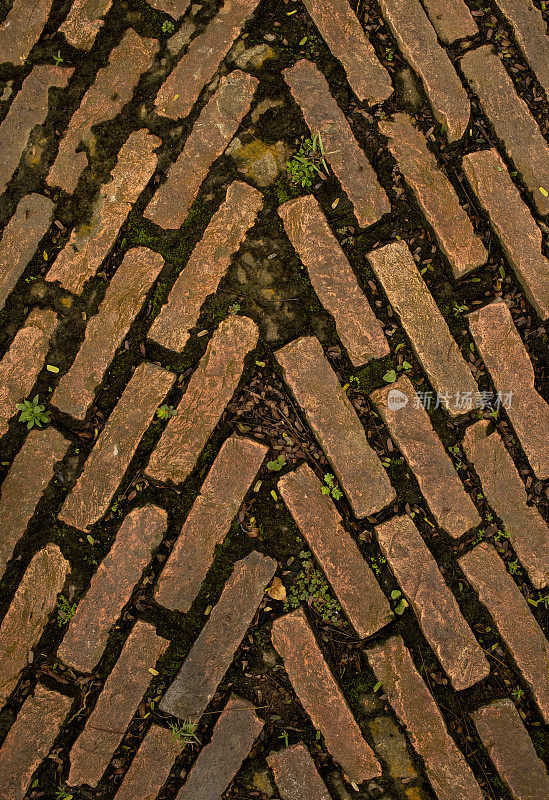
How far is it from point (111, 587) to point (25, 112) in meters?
1.75

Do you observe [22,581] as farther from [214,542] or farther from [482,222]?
[482,222]

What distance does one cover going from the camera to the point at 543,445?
1.80 metres

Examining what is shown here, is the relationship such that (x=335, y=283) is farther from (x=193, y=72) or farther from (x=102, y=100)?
(x=102, y=100)

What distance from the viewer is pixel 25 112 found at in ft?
6.00

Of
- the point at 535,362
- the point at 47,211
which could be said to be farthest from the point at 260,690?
the point at 47,211

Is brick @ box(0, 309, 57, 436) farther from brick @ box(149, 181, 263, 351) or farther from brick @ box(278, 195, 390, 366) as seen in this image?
brick @ box(278, 195, 390, 366)

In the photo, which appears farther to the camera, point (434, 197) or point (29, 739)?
point (434, 197)

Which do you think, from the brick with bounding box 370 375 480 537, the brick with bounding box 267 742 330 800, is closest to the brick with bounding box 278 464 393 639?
the brick with bounding box 370 375 480 537

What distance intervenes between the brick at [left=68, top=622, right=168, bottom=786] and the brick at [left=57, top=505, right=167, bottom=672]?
0.10m

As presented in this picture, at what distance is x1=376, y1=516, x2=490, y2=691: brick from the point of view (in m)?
1.73

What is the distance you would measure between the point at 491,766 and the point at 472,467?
40.3 inches

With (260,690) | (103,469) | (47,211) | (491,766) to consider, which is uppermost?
(47,211)

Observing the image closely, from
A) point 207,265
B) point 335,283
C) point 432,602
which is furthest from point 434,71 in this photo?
point 432,602

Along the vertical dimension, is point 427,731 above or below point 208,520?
below
